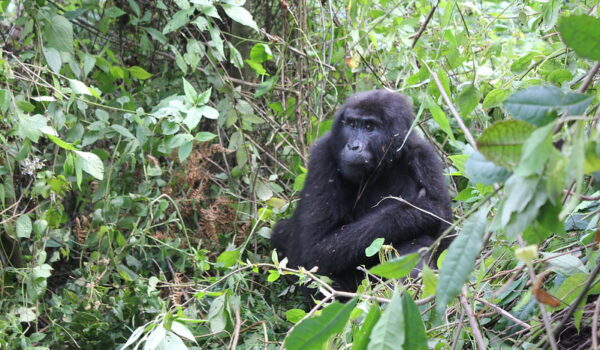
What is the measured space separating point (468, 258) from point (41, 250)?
2849 mm

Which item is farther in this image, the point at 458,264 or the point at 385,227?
the point at 385,227

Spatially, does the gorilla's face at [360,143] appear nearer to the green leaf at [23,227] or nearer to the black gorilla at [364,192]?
the black gorilla at [364,192]

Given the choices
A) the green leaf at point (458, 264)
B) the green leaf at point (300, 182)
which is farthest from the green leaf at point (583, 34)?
the green leaf at point (300, 182)

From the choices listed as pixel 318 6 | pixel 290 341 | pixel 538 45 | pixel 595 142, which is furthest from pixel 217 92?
pixel 595 142

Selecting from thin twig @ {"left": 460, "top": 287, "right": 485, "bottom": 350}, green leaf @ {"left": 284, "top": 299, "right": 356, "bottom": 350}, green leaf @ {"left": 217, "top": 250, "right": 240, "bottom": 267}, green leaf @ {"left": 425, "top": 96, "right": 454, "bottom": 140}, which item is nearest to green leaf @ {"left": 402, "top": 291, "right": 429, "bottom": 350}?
green leaf @ {"left": 284, "top": 299, "right": 356, "bottom": 350}

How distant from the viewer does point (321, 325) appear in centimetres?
157

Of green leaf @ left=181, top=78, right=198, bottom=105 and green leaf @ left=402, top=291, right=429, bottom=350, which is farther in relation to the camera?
green leaf @ left=181, top=78, right=198, bottom=105

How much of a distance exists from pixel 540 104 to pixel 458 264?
320 millimetres

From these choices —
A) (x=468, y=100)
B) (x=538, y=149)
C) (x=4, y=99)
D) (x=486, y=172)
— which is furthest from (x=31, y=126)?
(x=538, y=149)

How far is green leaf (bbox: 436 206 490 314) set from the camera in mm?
1364

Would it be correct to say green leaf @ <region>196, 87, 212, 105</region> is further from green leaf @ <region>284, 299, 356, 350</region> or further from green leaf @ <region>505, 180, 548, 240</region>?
green leaf @ <region>505, 180, 548, 240</region>

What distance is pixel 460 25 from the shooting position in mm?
5578

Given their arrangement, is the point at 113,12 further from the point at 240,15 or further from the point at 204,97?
the point at 204,97

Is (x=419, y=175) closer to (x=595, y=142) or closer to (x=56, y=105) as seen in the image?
(x=56, y=105)
